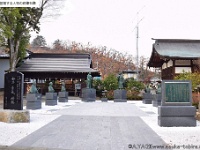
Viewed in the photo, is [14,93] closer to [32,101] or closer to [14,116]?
[14,116]

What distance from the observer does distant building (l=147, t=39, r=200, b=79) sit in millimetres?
25503

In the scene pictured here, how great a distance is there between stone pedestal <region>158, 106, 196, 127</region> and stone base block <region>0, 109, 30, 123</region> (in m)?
4.79

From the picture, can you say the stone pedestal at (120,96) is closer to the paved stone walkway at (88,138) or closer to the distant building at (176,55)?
the distant building at (176,55)

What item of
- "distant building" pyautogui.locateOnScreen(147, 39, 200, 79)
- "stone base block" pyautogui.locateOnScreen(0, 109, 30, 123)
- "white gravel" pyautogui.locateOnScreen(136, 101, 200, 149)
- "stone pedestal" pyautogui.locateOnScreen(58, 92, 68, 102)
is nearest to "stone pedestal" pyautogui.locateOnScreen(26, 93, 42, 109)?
"stone base block" pyautogui.locateOnScreen(0, 109, 30, 123)

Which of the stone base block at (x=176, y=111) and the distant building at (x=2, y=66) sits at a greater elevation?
the distant building at (x=2, y=66)

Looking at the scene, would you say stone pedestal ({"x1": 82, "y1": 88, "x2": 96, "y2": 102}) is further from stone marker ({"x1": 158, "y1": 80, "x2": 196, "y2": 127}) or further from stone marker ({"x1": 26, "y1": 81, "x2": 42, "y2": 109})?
stone marker ({"x1": 158, "y1": 80, "x2": 196, "y2": 127})

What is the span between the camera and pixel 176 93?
909 cm

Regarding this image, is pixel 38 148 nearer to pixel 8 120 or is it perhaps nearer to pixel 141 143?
pixel 141 143

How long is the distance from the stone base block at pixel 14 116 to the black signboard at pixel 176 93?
16.1 feet

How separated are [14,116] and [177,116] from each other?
5.64 meters

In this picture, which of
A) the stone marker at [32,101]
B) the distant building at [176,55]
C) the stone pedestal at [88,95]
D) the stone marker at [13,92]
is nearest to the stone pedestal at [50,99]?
the stone marker at [32,101]

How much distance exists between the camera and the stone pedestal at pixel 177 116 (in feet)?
29.5

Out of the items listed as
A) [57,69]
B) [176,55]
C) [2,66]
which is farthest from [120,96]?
[2,66]

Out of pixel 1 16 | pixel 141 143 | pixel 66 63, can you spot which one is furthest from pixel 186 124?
pixel 66 63
